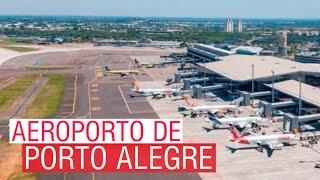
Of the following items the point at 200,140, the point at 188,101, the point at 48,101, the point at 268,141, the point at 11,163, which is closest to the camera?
the point at 11,163

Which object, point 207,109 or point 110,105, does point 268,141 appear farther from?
point 110,105

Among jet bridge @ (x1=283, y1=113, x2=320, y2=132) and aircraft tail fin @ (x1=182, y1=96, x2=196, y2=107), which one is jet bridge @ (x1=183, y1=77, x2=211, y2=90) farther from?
jet bridge @ (x1=283, y1=113, x2=320, y2=132)

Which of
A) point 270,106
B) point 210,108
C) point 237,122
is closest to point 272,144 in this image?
point 237,122

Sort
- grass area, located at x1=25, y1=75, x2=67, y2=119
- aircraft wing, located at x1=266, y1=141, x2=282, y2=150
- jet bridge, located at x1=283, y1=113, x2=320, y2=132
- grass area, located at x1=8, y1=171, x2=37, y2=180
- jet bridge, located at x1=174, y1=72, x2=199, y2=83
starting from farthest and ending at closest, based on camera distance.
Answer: jet bridge, located at x1=174, y1=72, x2=199, y2=83
grass area, located at x1=25, y1=75, x2=67, y2=119
jet bridge, located at x1=283, y1=113, x2=320, y2=132
aircraft wing, located at x1=266, y1=141, x2=282, y2=150
grass area, located at x1=8, y1=171, x2=37, y2=180

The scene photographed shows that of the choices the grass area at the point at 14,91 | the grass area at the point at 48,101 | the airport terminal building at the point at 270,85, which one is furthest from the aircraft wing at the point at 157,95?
the grass area at the point at 14,91

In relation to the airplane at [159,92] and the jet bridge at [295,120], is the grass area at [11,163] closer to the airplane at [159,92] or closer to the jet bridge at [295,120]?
the jet bridge at [295,120]

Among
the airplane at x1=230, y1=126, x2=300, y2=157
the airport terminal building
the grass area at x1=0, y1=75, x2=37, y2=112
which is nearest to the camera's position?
the airplane at x1=230, y1=126, x2=300, y2=157

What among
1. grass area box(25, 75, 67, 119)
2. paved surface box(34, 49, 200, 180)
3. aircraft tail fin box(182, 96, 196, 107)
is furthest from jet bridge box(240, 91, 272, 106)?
grass area box(25, 75, 67, 119)
